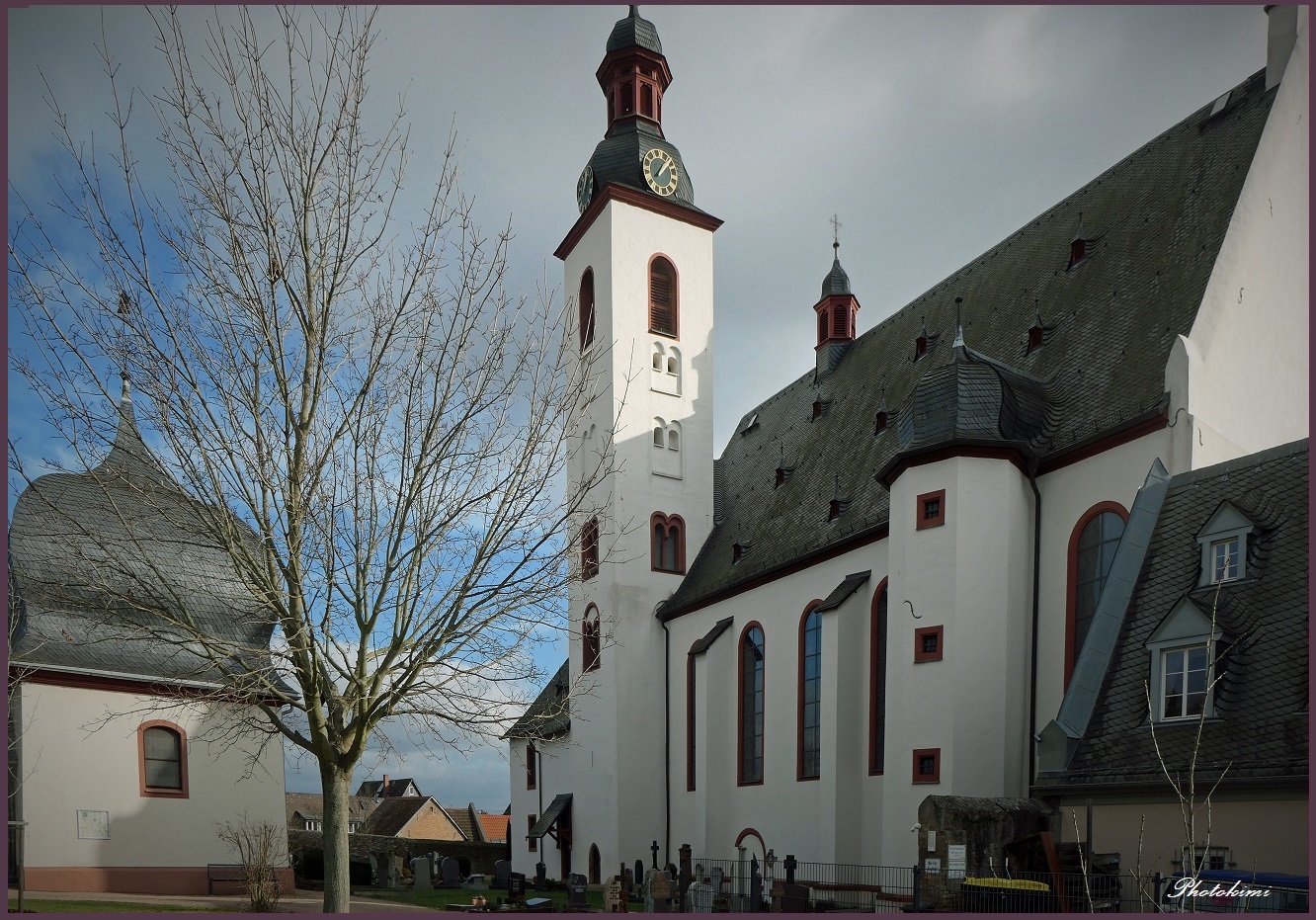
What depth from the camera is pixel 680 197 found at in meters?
31.4

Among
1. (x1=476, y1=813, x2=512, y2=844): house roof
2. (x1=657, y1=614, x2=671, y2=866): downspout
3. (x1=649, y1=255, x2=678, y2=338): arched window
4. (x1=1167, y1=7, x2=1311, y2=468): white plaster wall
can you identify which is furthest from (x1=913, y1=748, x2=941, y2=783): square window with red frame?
(x1=476, y1=813, x2=512, y2=844): house roof

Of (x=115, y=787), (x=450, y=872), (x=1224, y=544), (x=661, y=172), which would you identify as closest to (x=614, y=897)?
(x=115, y=787)

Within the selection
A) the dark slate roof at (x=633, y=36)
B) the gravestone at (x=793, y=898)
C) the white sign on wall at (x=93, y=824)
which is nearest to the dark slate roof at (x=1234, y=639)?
the gravestone at (x=793, y=898)

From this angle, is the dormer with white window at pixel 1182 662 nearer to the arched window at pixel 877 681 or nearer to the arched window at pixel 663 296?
the arched window at pixel 877 681

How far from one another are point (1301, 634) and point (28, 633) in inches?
809

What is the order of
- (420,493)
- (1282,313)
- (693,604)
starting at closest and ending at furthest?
(420,493) → (1282,313) → (693,604)

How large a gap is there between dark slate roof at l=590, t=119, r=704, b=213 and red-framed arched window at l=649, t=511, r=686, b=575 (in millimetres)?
9458

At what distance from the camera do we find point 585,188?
1238 inches

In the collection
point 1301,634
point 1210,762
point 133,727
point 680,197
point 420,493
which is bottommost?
point 133,727

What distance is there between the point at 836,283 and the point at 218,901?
2473 centimetres

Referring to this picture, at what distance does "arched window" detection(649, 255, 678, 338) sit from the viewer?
3034cm

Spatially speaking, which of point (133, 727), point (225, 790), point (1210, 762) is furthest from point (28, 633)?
point (1210, 762)

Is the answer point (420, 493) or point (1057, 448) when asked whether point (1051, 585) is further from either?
point (420, 493)

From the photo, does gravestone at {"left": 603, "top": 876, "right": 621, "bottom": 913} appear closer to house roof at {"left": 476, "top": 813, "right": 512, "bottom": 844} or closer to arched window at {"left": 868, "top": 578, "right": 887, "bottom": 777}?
arched window at {"left": 868, "top": 578, "right": 887, "bottom": 777}
